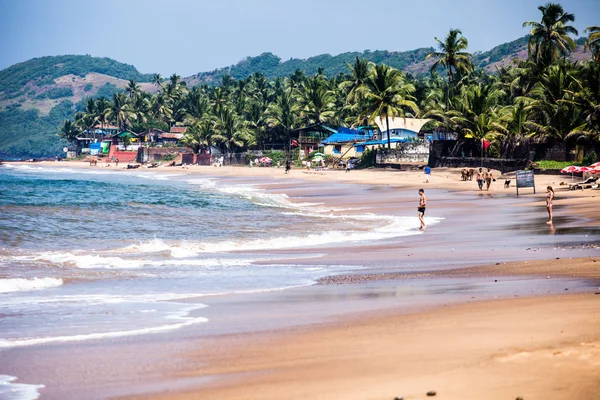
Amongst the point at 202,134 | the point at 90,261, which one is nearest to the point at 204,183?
the point at 202,134

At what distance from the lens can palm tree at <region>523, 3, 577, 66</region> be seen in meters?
65.2

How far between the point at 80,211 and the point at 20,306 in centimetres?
2087

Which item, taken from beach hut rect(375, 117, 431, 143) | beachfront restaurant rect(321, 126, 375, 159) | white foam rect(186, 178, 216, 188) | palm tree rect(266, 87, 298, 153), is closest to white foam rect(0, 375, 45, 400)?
white foam rect(186, 178, 216, 188)

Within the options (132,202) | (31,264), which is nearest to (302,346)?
(31,264)

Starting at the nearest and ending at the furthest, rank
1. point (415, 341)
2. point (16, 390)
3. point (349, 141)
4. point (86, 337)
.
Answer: point (16, 390)
point (415, 341)
point (86, 337)
point (349, 141)

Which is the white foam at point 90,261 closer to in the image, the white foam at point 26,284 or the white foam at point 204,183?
the white foam at point 26,284

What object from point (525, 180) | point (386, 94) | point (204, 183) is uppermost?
point (386, 94)

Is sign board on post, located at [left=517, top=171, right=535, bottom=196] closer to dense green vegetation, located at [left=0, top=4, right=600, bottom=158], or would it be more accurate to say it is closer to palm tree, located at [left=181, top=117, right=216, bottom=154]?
dense green vegetation, located at [left=0, top=4, right=600, bottom=158]

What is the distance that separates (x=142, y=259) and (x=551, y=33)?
2316 inches

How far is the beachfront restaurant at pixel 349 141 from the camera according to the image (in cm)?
7969

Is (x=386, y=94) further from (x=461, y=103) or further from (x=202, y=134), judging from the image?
(x=202, y=134)

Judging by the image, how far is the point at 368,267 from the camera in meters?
14.0

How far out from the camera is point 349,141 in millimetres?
80188

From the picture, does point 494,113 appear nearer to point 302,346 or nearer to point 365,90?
point 365,90
